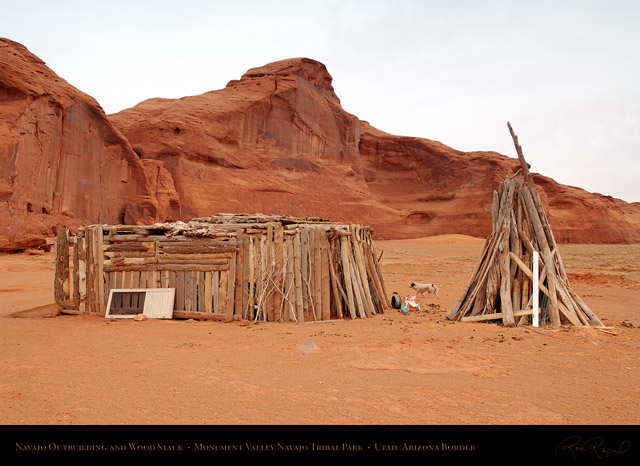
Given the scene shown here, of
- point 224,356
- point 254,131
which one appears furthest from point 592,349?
point 254,131

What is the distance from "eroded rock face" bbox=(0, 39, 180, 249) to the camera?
26922mm

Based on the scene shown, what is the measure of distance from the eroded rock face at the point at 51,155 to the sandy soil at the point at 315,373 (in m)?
22.2

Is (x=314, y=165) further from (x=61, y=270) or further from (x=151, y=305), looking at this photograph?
(x=151, y=305)

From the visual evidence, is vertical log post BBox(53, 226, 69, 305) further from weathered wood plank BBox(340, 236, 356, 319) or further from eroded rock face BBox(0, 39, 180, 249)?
eroded rock face BBox(0, 39, 180, 249)

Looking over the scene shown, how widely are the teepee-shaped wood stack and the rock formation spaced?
1013 inches

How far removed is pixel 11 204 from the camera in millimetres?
26359

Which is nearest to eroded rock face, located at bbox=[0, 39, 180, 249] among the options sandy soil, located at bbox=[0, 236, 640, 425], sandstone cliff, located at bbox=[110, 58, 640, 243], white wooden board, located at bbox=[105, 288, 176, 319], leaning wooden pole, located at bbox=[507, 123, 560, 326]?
sandstone cliff, located at bbox=[110, 58, 640, 243]

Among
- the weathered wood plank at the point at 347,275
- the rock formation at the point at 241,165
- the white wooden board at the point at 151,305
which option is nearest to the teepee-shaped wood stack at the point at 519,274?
the weathered wood plank at the point at 347,275

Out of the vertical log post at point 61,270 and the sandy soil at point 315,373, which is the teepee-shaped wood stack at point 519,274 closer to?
the sandy soil at point 315,373

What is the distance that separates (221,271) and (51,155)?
89.1 feet

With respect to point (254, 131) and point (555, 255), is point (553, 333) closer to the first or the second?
point (555, 255)

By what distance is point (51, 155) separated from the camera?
30.0 m

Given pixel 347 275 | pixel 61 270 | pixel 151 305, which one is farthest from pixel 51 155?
pixel 347 275

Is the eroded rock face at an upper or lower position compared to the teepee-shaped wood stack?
upper
